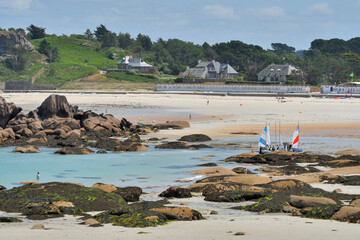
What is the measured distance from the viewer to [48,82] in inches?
6137

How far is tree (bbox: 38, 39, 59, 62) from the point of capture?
591ft

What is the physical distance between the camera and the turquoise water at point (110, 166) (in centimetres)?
2586

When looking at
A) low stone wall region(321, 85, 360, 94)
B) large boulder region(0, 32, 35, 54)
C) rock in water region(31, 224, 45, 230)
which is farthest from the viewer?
large boulder region(0, 32, 35, 54)

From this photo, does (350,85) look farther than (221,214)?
Yes

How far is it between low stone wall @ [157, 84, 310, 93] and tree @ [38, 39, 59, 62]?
2310 inches

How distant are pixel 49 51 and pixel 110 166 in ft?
515

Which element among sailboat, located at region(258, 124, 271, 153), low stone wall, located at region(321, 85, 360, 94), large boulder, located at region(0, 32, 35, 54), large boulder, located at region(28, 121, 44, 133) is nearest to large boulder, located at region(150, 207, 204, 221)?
sailboat, located at region(258, 124, 271, 153)

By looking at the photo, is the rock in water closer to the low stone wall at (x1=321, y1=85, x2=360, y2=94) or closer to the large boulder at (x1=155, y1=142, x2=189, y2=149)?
the large boulder at (x1=155, y1=142, x2=189, y2=149)

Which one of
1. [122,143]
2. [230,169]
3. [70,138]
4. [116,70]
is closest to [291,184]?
[230,169]

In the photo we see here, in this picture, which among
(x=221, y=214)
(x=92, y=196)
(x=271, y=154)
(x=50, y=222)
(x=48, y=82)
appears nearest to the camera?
(x=50, y=222)

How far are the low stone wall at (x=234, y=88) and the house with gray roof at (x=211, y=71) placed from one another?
Result: 25.8 metres

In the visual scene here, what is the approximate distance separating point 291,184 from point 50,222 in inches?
346

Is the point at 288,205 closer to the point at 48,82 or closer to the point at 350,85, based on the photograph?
the point at 350,85

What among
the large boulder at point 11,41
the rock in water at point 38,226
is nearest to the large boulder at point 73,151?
the rock in water at point 38,226
